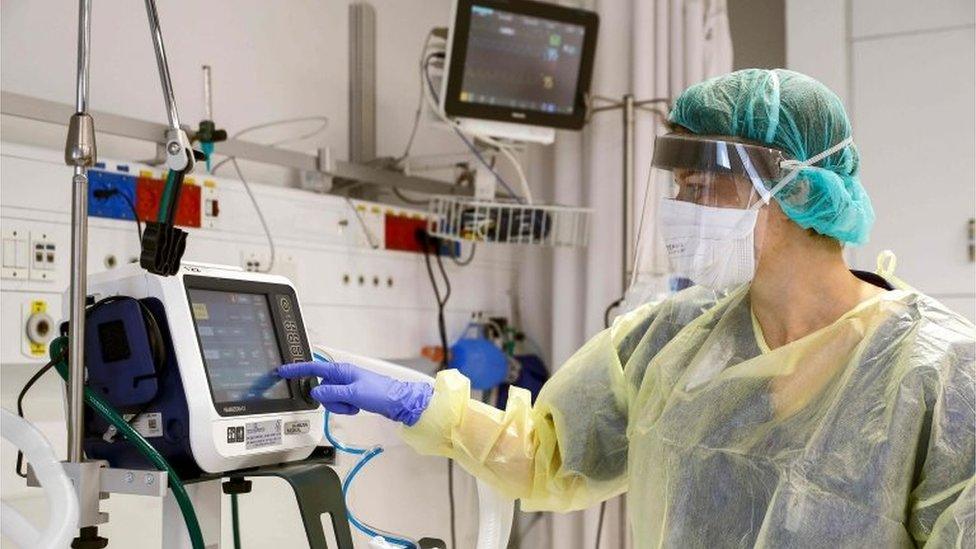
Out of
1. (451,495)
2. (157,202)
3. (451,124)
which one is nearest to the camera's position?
(157,202)

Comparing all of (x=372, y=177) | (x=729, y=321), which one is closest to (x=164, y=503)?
(x=729, y=321)

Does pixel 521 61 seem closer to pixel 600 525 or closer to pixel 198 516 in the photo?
pixel 600 525

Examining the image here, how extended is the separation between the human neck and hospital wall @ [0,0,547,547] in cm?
87

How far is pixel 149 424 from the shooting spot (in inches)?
53.1

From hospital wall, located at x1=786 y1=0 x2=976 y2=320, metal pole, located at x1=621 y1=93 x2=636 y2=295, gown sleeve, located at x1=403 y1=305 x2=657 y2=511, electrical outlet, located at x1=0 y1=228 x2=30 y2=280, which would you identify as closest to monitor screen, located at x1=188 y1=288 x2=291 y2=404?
gown sleeve, located at x1=403 y1=305 x2=657 y2=511

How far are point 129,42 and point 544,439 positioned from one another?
4.43ft

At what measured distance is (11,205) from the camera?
1.93 m

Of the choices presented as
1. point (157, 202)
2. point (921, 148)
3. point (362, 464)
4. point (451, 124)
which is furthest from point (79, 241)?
point (921, 148)

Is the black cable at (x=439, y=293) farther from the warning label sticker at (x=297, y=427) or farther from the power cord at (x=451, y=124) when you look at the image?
the warning label sticker at (x=297, y=427)

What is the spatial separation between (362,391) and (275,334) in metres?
0.16

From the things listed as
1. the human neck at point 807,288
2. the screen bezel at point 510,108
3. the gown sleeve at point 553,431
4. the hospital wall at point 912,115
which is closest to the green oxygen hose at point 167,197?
the gown sleeve at point 553,431

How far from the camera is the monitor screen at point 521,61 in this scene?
2.71m

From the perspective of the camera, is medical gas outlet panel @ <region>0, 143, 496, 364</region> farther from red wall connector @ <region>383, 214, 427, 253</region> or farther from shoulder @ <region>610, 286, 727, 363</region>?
shoulder @ <region>610, 286, 727, 363</region>

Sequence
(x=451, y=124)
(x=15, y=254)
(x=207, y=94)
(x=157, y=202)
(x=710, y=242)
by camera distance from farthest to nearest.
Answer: (x=451, y=124), (x=207, y=94), (x=157, y=202), (x=15, y=254), (x=710, y=242)
